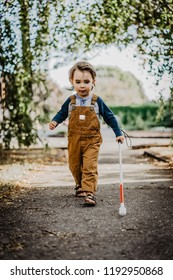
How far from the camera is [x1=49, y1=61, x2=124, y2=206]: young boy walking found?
491cm

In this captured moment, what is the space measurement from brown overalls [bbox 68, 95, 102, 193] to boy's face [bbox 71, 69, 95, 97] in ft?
0.50

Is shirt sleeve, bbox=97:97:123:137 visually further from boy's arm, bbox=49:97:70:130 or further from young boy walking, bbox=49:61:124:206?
boy's arm, bbox=49:97:70:130

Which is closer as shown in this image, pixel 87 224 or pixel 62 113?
pixel 87 224

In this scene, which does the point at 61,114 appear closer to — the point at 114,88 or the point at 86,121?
the point at 86,121

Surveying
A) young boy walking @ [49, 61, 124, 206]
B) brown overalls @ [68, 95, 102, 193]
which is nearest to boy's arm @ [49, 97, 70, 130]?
young boy walking @ [49, 61, 124, 206]

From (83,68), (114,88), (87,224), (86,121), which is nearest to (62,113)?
(86,121)

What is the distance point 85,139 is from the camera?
5.12m

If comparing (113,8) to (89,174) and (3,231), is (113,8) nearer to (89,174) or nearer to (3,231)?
(89,174)

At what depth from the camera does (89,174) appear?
5102 millimetres

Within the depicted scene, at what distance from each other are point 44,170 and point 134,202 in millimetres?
4007

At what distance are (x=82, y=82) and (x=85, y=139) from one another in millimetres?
628

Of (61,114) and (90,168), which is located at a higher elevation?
(61,114)

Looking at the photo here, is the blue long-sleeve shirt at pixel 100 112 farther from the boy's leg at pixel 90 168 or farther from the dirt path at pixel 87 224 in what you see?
the dirt path at pixel 87 224

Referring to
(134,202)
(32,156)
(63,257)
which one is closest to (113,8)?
(32,156)
